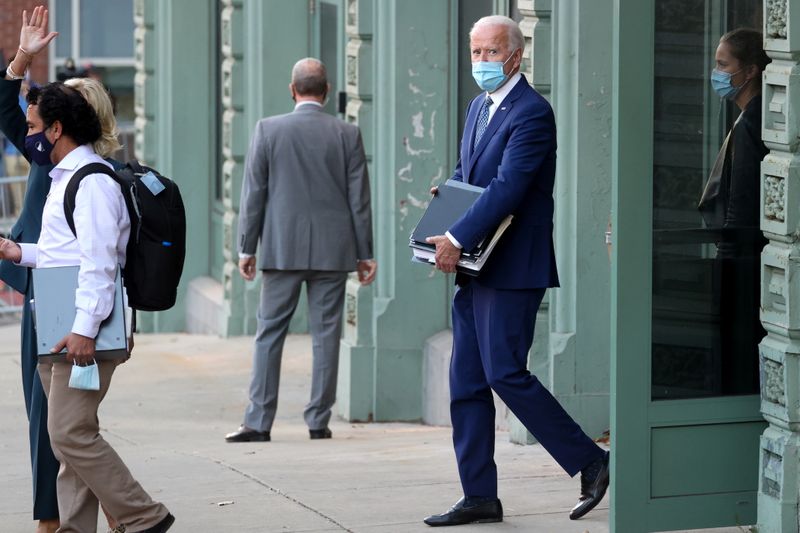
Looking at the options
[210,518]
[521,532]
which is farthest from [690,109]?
[210,518]

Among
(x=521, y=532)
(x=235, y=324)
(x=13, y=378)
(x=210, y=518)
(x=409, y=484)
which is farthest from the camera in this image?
(x=235, y=324)

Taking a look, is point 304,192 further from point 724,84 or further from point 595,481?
point 724,84

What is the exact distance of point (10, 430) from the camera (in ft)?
32.5

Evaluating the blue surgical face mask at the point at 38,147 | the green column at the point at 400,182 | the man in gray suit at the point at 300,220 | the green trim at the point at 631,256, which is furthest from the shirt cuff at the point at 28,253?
the green column at the point at 400,182

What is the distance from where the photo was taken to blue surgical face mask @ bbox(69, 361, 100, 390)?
566 cm

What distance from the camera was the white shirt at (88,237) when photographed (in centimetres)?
562

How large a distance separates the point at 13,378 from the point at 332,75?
10.7 feet

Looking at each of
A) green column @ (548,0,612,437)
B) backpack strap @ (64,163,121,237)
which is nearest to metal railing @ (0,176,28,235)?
green column @ (548,0,612,437)

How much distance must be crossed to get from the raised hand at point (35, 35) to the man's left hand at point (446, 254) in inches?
64.9

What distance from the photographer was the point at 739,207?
19.1 feet

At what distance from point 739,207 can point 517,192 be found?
2.62ft

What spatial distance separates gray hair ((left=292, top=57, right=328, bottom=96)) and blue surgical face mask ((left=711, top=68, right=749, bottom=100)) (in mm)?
3853

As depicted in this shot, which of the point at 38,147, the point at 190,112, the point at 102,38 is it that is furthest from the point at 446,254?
the point at 102,38

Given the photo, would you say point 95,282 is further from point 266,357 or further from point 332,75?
point 332,75
